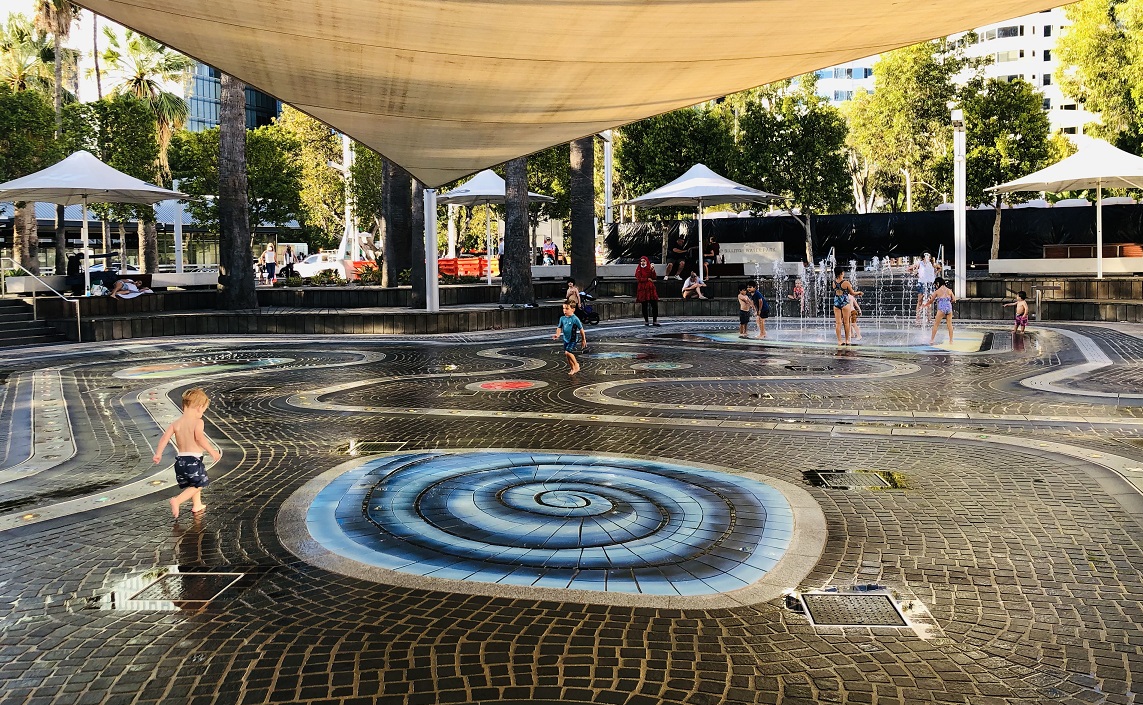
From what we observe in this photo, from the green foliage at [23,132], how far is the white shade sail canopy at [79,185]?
5.15 metres

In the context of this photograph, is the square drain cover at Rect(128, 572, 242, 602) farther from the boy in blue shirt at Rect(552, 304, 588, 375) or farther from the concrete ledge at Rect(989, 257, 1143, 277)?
the concrete ledge at Rect(989, 257, 1143, 277)

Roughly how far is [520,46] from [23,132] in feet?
103

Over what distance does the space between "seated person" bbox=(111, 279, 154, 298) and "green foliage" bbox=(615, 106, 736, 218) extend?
2441 centimetres

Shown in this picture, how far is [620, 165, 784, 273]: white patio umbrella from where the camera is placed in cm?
3155

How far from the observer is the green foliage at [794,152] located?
150 feet

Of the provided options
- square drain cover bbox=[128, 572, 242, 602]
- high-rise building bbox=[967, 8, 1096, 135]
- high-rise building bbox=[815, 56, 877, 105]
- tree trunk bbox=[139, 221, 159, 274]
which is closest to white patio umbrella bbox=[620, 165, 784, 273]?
tree trunk bbox=[139, 221, 159, 274]

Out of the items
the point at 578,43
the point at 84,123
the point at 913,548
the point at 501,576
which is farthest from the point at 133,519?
the point at 84,123

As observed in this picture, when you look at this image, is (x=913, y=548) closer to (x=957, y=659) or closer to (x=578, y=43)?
(x=957, y=659)

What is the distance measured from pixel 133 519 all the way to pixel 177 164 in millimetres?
47616

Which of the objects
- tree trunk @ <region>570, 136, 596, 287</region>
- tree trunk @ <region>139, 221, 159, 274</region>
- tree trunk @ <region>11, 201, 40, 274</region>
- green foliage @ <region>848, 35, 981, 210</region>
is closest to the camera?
tree trunk @ <region>570, 136, 596, 287</region>

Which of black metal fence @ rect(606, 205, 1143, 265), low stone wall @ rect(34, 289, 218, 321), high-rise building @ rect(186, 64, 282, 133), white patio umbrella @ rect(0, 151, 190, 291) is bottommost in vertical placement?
low stone wall @ rect(34, 289, 218, 321)

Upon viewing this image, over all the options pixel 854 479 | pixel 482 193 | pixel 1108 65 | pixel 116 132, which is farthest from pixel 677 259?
pixel 854 479

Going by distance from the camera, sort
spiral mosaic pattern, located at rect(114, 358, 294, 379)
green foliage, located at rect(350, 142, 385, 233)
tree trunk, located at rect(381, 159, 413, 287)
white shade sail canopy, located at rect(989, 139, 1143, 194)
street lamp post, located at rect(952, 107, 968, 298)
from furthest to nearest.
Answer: green foliage, located at rect(350, 142, 385, 233) → tree trunk, located at rect(381, 159, 413, 287) → street lamp post, located at rect(952, 107, 968, 298) → white shade sail canopy, located at rect(989, 139, 1143, 194) → spiral mosaic pattern, located at rect(114, 358, 294, 379)

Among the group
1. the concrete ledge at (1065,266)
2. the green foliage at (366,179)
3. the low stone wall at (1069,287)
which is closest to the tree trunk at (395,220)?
the green foliage at (366,179)
